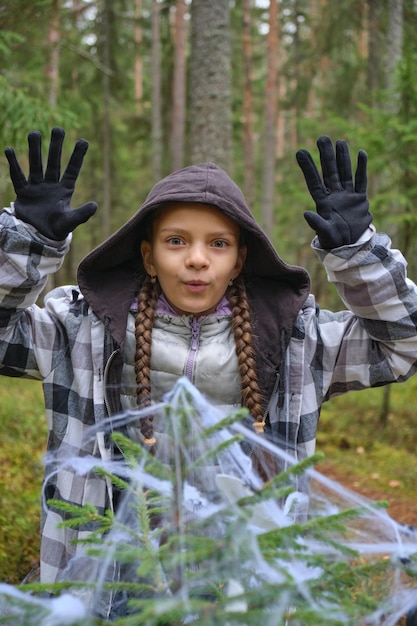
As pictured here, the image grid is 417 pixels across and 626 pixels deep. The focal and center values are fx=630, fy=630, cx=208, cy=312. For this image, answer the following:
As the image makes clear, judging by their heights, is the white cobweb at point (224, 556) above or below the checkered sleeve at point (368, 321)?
below

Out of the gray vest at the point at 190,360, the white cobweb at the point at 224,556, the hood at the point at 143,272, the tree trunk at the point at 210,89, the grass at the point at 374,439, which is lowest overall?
the grass at the point at 374,439

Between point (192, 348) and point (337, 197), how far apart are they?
89 cm

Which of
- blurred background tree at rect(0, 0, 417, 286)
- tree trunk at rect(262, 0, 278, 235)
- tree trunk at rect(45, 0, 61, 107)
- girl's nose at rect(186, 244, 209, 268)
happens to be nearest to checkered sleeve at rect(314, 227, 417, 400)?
girl's nose at rect(186, 244, 209, 268)

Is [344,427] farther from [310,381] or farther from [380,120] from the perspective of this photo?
[310,381]

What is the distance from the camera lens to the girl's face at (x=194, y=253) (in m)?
2.65

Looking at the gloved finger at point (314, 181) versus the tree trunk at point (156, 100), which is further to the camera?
the tree trunk at point (156, 100)

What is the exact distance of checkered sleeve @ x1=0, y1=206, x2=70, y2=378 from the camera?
8.29 feet

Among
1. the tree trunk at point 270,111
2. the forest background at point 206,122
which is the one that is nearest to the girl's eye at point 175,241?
the forest background at point 206,122

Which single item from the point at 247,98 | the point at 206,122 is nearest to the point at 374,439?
the point at 206,122

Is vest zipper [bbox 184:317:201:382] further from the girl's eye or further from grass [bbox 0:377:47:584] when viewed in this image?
grass [bbox 0:377:47:584]

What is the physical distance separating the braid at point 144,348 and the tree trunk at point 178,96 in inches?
450

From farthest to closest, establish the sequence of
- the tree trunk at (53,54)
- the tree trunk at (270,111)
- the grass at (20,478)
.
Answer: the tree trunk at (270,111)
the tree trunk at (53,54)
the grass at (20,478)

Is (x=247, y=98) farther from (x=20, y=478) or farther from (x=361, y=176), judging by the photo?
(x=361, y=176)

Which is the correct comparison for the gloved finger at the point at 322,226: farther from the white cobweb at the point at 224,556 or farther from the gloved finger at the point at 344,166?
the white cobweb at the point at 224,556
